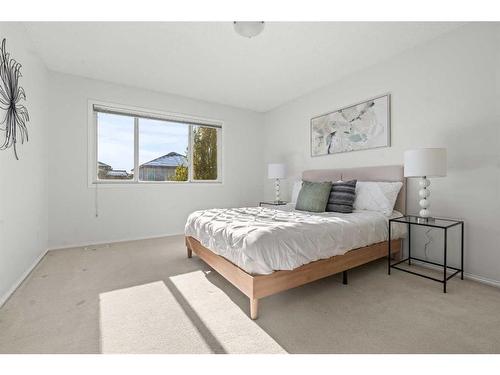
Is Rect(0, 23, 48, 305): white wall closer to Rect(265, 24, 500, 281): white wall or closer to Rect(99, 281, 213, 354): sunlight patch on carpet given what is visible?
Rect(99, 281, 213, 354): sunlight patch on carpet

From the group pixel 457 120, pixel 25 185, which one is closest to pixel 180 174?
pixel 25 185

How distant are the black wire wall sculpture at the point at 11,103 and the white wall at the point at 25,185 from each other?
9cm

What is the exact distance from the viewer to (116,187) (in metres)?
3.75

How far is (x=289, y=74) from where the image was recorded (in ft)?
11.2

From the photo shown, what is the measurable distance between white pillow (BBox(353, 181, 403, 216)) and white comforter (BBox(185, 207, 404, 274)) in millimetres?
227

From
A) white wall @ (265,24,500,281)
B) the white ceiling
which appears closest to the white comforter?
white wall @ (265,24,500,281)

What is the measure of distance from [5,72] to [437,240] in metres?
4.36

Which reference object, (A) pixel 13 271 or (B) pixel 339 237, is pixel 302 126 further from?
(A) pixel 13 271

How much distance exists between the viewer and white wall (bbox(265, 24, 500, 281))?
85.8 inches

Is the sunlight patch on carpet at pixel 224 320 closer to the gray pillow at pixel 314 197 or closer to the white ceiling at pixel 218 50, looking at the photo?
the gray pillow at pixel 314 197

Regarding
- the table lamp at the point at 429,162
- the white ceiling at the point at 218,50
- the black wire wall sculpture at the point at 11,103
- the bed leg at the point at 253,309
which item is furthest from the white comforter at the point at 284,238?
the white ceiling at the point at 218,50

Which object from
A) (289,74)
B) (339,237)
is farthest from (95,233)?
(289,74)

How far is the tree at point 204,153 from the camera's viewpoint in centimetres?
457

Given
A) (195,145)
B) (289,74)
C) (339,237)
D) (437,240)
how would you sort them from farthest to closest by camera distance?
(195,145) → (289,74) → (437,240) → (339,237)
